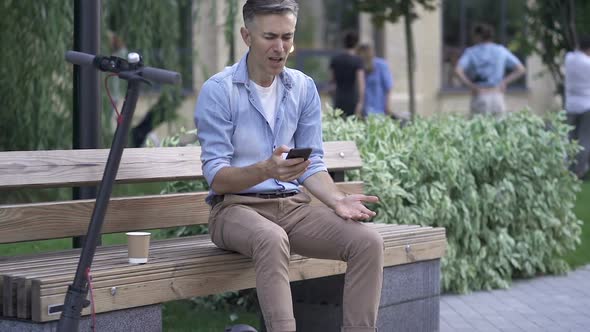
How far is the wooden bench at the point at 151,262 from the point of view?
161 inches

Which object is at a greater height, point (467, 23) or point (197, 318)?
point (467, 23)

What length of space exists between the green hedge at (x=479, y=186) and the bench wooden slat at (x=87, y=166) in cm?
162

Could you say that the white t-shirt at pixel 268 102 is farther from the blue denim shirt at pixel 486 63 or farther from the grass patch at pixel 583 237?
the blue denim shirt at pixel 486 63

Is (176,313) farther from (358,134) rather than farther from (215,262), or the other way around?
(215,262)

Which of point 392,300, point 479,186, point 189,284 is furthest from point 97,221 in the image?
point 479,186

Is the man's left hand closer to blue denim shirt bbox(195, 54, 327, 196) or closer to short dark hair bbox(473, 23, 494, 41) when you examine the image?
blue denim shirt bbox(195, 54, 327, 196)

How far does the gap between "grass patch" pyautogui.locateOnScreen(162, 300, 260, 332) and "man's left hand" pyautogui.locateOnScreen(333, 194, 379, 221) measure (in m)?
1.41

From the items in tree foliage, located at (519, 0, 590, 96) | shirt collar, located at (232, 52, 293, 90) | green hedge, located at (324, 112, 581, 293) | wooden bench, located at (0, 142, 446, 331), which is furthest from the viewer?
tree foliage, located at (519, 0, 590, 96)

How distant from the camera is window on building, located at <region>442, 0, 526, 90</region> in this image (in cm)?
2334

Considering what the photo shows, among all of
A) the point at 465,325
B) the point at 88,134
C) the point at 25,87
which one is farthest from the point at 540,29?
the point at 88,134

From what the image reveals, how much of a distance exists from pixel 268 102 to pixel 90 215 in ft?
2.82

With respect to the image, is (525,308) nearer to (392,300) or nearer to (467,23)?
(392,300)

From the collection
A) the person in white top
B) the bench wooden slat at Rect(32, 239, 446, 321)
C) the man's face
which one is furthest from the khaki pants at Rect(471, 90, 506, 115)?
the man's face

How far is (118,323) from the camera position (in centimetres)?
419
